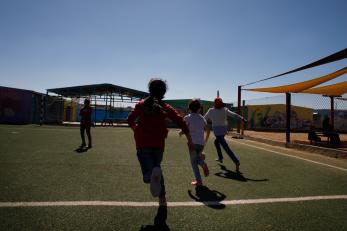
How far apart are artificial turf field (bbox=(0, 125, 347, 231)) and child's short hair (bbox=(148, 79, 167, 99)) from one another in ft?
4.61

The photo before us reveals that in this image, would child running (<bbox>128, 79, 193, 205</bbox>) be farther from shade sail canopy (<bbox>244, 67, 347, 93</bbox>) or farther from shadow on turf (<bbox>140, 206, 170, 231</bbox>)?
shade sail canopy (<bbox>244, 67, 347, 93</bbox>)

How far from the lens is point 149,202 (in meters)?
4.15

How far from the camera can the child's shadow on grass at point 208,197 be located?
4.18 metres

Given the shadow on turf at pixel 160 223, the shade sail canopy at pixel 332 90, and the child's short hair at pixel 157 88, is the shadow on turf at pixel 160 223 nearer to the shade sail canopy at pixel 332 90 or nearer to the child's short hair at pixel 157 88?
the child's short hair at pixel 157 88

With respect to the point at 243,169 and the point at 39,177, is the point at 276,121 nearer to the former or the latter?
the point at 243,169

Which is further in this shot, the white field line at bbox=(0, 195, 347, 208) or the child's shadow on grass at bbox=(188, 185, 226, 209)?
the child's shadow on grass at bbox=(188, 185, 226, 209)

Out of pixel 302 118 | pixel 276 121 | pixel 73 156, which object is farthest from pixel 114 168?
pixel 302 118

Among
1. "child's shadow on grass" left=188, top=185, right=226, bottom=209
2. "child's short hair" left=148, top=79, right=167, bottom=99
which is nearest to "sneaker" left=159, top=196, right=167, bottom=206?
"child's shadow on grass" left=188, top=185, right=226, bottom=209

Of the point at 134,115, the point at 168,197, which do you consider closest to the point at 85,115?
the point at 168,197

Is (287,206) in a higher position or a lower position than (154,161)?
lower

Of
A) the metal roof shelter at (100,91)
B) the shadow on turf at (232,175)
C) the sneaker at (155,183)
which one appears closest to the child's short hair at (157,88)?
the sneaker at (155,183)

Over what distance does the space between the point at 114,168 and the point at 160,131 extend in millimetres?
3224

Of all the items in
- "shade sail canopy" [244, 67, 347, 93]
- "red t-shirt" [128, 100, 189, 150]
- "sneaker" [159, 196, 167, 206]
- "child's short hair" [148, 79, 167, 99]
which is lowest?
"sneaker" [159, 196, 167, 206]

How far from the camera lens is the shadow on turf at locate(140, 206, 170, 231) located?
317 centimetres
